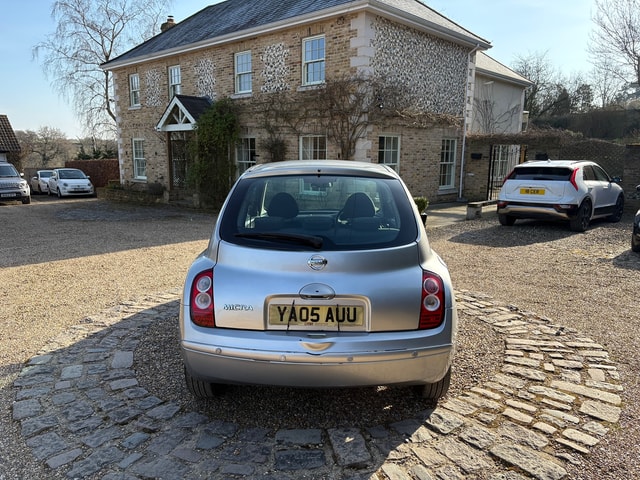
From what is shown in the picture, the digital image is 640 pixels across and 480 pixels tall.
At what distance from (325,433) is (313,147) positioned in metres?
12.5

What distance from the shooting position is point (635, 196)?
1291 centimetres

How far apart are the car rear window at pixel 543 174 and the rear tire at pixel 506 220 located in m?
1.03

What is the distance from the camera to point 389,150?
1444cm

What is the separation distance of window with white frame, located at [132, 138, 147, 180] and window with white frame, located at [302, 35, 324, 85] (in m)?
→ 10.6

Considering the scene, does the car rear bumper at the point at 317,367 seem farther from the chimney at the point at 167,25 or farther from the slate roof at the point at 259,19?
the chimney at the point at 167,25

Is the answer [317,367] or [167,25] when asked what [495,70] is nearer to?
[167,25]

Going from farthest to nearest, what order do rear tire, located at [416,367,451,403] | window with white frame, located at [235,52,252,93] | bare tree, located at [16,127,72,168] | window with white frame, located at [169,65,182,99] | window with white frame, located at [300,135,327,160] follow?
bare tree, located at [16,127,72,168]
window with white frame, located at [169,65,182,99]
window with white frame, located at [235,52,252,93]
window with white frame, located at [300,135,327,160]
rear tire, located at [416,367,451,403]

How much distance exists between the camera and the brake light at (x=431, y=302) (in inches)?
106

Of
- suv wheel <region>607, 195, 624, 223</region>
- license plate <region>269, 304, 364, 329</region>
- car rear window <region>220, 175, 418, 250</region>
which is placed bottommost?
suv wheel <region>607, 195, 624, 223</region>

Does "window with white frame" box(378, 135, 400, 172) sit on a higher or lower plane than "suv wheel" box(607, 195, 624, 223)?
higher

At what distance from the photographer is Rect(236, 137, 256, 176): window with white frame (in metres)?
16.2

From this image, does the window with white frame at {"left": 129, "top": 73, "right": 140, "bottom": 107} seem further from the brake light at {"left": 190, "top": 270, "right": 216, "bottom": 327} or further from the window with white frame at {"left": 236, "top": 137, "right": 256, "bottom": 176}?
the brake light at {"left": 190, "top": 270, "right": 216, "bottom": 327}

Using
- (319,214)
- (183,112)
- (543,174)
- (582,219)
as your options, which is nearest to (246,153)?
(183,112)

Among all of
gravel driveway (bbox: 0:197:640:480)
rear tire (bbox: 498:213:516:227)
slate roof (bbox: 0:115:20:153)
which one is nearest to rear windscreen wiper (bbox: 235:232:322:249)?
gravel driveway (bbox: 0:197:640:480)
